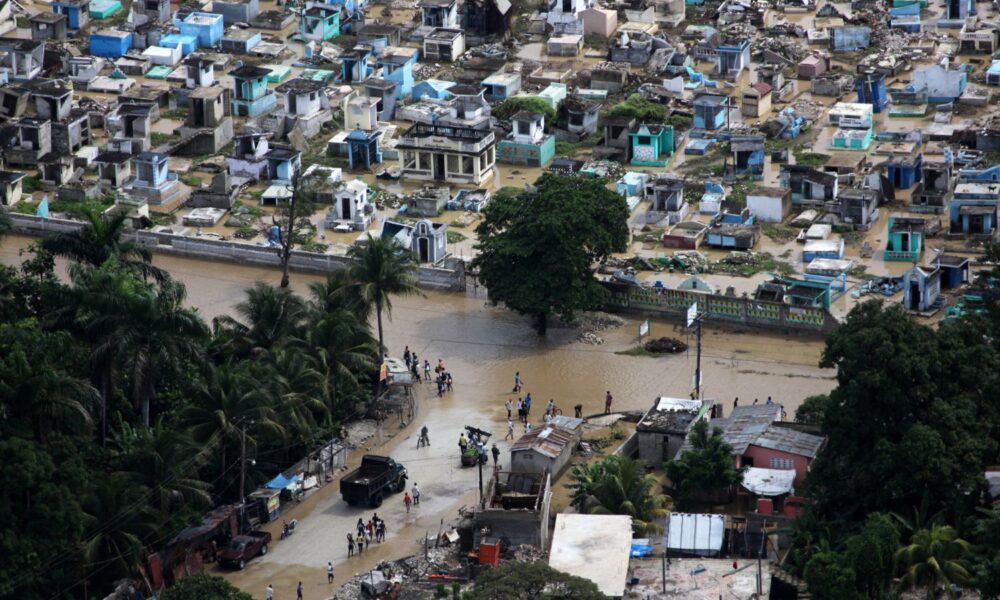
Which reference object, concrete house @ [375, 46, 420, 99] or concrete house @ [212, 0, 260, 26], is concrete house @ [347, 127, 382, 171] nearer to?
concrete house @ [375, 46, 420, 99]

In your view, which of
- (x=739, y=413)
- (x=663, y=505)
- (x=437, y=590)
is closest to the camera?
(x=437, y=590)

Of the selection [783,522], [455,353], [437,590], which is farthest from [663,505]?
[455,353]

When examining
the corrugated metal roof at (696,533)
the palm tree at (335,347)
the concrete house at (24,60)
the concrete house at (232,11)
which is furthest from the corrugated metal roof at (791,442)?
the concrete house at (232,11)

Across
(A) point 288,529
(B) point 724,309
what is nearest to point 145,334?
(A) point 288,529

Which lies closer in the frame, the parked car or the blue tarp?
the parked car

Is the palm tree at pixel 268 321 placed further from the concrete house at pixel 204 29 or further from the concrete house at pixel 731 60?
the concrete house at pixel 204 29

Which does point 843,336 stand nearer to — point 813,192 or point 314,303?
point 314,303

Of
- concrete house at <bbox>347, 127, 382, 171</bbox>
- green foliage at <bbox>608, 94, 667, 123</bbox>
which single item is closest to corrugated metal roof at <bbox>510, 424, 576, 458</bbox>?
concrete house at <bbox>347, 127, 382, 171</bbox>
